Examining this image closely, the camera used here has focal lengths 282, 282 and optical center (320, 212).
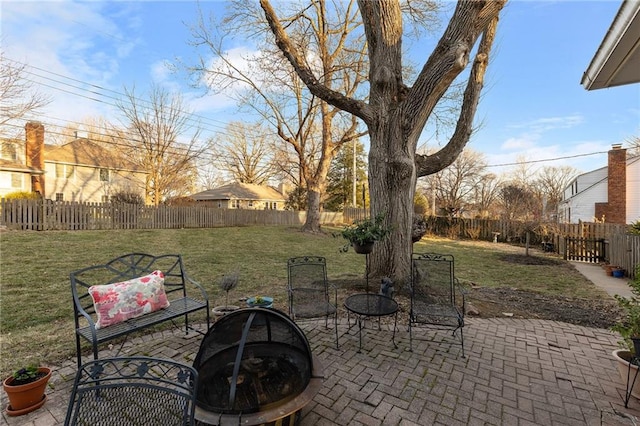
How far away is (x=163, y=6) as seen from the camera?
7.15 m

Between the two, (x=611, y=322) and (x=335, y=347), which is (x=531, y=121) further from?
(x=335, y=347)

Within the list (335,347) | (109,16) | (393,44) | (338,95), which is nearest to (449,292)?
(335,347)

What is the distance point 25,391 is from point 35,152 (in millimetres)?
22485

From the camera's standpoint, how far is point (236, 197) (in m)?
26.2

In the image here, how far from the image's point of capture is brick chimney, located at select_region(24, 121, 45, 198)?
16.3m

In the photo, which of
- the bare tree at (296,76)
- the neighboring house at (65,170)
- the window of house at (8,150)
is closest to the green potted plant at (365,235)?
the bare tree at (296,76)

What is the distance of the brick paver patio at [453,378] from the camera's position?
83.5 inches

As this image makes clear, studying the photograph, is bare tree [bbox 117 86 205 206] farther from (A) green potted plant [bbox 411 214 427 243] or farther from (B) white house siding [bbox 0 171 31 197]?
(A) green potted plant [bbox 411 214 427 243]

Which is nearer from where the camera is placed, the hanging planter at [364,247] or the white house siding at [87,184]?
the hanging planter at [364,247]

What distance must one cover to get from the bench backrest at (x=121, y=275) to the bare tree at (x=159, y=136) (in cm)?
1243

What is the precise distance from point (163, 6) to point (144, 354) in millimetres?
8183

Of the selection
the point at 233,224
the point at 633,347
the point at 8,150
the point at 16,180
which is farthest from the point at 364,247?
the point at 16,180

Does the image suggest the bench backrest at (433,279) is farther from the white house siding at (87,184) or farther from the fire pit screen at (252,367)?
the white house siding at (87,184)

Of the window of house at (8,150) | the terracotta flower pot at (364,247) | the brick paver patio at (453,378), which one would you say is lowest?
the brick paver patio at (453,378)
